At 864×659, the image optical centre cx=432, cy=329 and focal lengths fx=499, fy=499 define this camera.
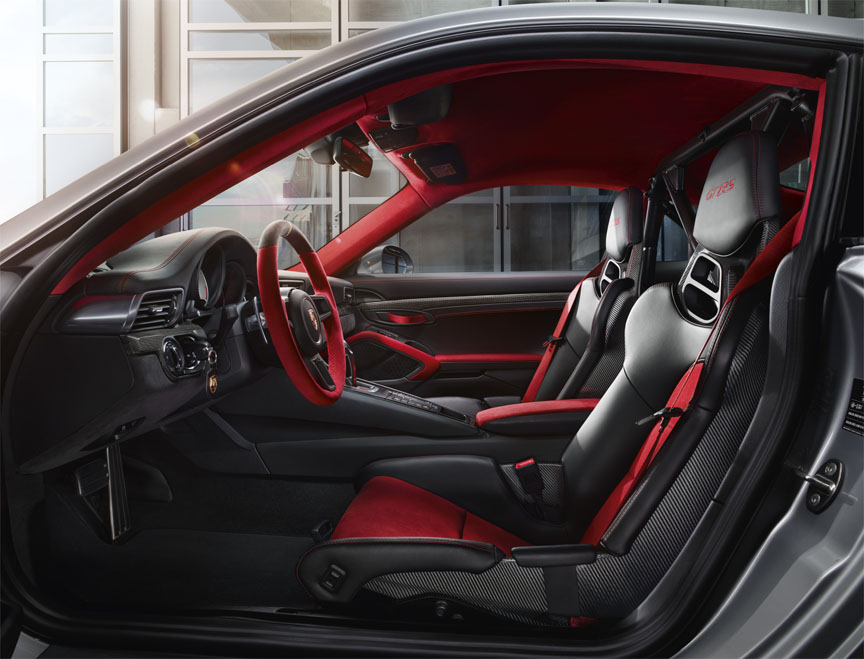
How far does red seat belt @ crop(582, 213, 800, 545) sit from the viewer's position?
2.68ft

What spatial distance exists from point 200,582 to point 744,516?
3.73 ft

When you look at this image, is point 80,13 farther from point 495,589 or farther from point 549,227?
point 495,589

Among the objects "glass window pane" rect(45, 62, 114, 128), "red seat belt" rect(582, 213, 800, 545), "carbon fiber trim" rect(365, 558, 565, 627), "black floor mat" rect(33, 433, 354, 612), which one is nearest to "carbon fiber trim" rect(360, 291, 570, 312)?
Result: "black floor mat" rect(33, 433, 354, 612)

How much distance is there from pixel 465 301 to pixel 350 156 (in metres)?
1.01

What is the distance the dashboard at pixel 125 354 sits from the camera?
29.8 inches

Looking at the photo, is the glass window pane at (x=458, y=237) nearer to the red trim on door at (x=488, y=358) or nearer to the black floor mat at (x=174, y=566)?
the red trim on door at (x=488, y=358)

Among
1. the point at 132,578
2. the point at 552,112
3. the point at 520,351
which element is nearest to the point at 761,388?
the point at 552,112

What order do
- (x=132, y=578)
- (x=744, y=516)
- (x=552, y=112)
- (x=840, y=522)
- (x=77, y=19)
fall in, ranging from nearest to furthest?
(x=840, y=522), (x=744, y=516), (x=132, y=578), (x=552, y=112), (x=77, y=19)

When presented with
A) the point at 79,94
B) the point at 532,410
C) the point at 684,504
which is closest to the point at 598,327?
the point at 532,410

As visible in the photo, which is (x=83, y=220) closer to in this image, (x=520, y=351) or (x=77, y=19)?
(x=520, y=351)

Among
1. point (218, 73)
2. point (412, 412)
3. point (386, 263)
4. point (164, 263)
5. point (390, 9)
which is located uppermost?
point (390, 9)

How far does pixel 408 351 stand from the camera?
2307 mm

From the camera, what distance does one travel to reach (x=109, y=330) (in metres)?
0.78

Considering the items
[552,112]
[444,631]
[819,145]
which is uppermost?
[552,112]
